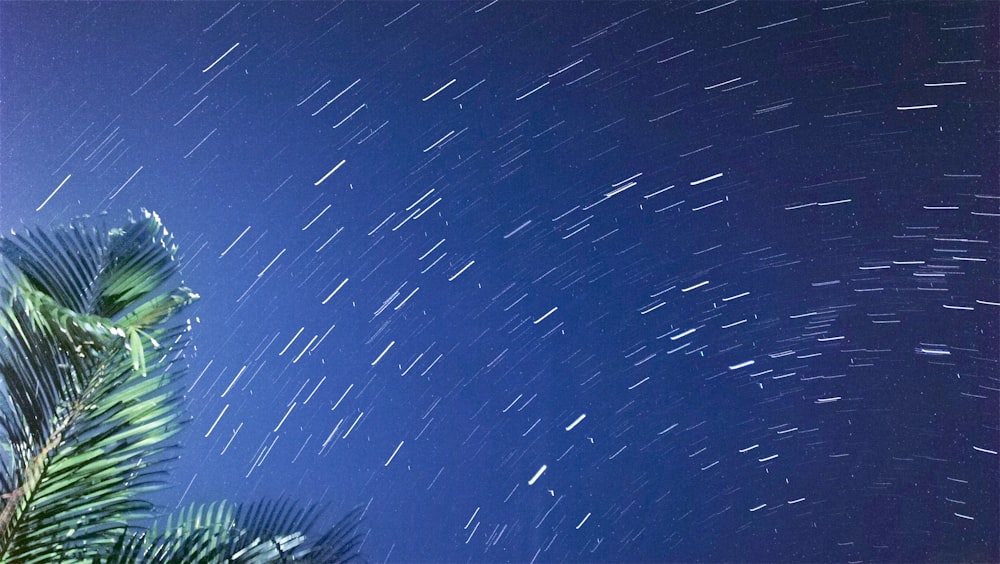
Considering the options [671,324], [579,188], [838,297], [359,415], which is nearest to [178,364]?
[359,415]

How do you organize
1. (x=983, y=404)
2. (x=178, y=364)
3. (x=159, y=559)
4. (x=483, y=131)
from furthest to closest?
(x=483, y=131) → (x=983, y=404) → (x=178, y=364) → (x=159, y=559)

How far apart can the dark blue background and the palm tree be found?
1.32ft

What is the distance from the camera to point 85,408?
2.98 feet

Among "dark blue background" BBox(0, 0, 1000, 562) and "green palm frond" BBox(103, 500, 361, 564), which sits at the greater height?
"dark blue background" BBox(0, 0, 1000, 562)

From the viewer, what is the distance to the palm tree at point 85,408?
34.3 inches

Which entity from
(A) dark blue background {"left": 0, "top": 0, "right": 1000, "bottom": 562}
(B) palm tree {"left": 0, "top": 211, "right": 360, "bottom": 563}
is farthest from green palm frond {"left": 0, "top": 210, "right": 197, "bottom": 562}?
(A) dark blue background {"left": 0, "top": 0, "right": 1000, "bottom": 562}

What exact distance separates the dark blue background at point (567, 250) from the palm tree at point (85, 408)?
402 millimetres

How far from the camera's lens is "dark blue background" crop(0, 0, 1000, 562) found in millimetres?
1461

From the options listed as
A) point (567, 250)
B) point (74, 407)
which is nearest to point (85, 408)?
point (74, 407)

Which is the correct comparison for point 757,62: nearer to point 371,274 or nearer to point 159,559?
point 371,274

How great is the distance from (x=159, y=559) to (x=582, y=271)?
3.27 ft

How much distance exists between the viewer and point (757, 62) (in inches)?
66.9

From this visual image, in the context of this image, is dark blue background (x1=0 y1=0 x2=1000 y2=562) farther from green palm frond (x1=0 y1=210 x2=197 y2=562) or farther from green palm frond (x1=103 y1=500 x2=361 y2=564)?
green palm frond (x1=0 y1=210 x2=197 y2=562)

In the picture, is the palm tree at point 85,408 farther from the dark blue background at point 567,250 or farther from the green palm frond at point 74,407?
the dark blue background at point 567,250
